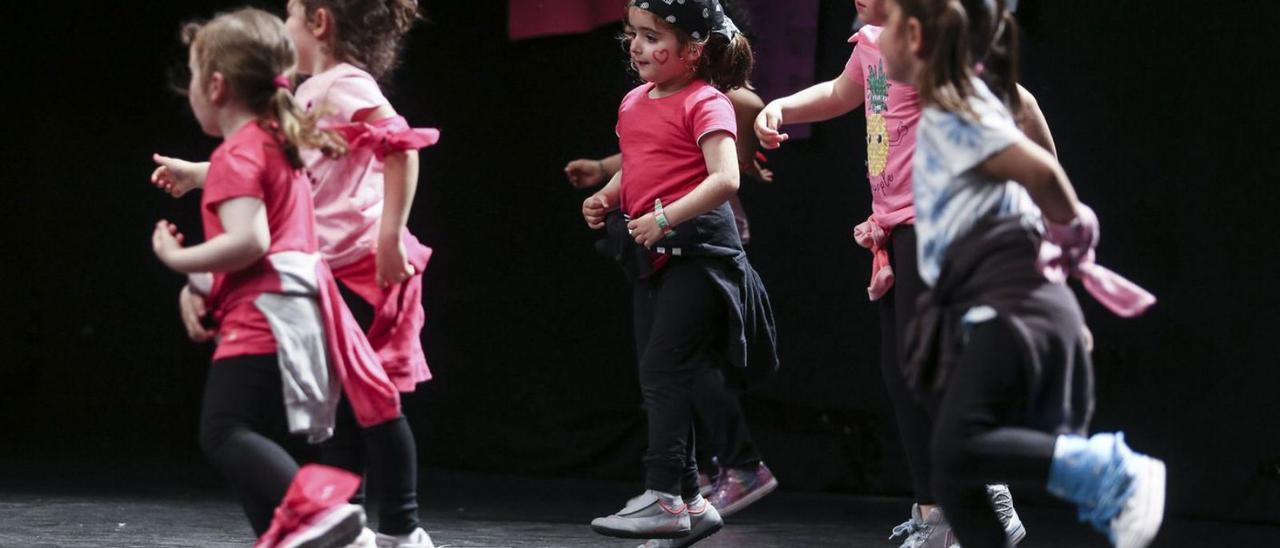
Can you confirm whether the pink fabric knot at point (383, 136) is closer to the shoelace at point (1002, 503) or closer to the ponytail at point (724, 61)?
the ponytail at point (724, 61)

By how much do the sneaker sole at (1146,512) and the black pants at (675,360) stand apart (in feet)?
3.63

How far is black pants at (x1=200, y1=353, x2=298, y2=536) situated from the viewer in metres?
2.21

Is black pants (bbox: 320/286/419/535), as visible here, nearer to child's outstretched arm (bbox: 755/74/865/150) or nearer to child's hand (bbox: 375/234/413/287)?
child's hand (bbox: 375/234/413/287)

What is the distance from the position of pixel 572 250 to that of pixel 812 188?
91cm

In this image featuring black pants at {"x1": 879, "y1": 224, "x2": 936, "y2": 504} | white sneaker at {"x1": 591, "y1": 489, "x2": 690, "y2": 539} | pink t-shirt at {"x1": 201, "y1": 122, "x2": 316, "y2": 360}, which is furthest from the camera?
white sneaker at {"x1": 591, "y1": 489, "x2": 690, "y2": 539}

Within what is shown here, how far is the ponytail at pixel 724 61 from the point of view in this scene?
3.04 m

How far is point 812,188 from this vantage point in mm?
4562

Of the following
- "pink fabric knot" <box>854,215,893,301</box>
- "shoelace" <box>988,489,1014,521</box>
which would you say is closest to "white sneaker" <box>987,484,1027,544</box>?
"shoelace" <box>988,489,1014,521</box>

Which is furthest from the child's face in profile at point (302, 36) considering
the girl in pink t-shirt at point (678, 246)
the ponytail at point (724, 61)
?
the ponytail at point (724, 61)

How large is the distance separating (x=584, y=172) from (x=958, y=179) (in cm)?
154

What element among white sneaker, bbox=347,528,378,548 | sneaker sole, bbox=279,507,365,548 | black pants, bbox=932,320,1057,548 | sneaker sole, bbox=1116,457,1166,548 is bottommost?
white sneaker, bbox=347,528,378,548

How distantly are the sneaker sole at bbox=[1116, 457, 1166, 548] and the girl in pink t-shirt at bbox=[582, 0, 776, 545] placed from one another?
109 centimetres

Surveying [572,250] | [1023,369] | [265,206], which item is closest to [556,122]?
[572,250]

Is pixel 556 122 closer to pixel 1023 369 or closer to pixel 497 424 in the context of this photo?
pixel 497 424
